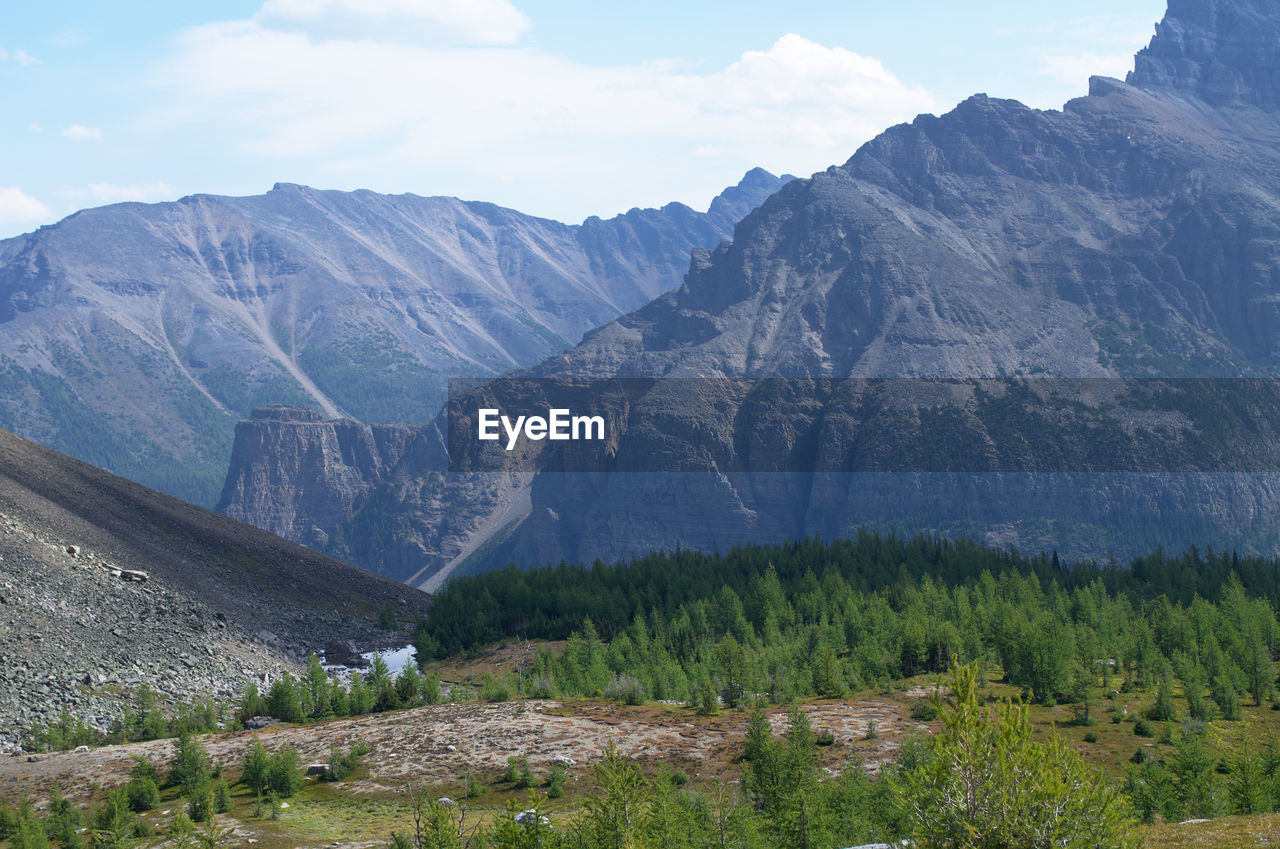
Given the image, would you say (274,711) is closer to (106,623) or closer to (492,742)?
(492,742)

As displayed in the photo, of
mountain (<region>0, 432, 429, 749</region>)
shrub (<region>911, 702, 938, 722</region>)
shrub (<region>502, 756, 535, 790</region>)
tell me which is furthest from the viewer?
mountain (<region>0, 432, 429, 749</region>)

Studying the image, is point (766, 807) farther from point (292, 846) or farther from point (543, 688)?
point (543, 688)

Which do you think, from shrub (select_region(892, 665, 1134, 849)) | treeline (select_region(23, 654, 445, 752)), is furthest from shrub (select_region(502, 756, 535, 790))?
shrub (select_region(892, 665, 1134, 849))

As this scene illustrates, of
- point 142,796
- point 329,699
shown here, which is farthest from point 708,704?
point 142,796

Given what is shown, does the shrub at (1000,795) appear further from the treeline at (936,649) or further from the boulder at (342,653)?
the boulder at (342,653)

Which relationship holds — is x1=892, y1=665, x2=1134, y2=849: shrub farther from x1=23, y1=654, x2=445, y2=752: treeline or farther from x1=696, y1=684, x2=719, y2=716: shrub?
x1=23, y1=654, x2=445, y2=752: treeline

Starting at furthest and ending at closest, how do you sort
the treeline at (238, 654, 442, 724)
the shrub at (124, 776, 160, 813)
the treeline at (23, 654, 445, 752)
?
1. the treeline at (238, 654, 442, 724)
2. the treeline at (23, 654, 445, 752)
3. the shrub at (124, 776, 160, 813)

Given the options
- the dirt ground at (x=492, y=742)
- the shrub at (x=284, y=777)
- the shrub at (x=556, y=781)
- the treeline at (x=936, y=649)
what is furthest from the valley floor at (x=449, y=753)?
the treeline at (x=936, y=649)

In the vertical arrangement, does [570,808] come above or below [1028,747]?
below

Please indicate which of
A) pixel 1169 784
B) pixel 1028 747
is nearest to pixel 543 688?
pixel 1169 784
